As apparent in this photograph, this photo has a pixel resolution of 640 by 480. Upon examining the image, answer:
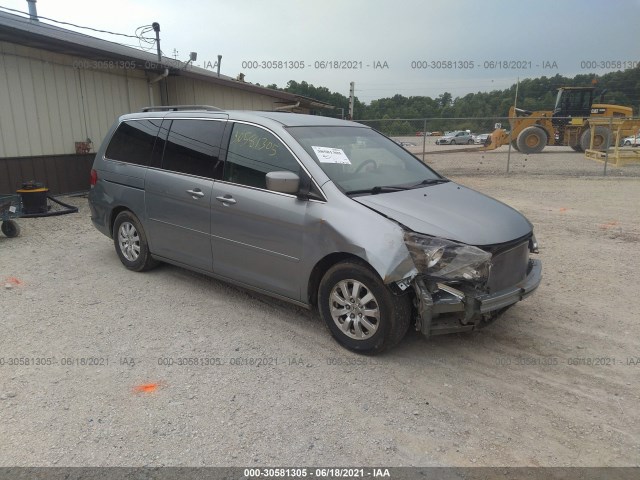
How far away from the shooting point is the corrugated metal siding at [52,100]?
878cm

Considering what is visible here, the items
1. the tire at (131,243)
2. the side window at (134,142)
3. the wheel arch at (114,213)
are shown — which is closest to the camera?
the side window at (134,142)

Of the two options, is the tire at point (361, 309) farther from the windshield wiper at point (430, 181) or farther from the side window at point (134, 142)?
the side window at point (134, 142)

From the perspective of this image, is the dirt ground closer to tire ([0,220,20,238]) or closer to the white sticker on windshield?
the white sticker on windshield

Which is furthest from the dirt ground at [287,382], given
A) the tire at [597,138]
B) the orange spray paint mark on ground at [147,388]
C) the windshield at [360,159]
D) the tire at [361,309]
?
the tire at [597,138]

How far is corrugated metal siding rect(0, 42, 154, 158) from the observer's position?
28.8 ft

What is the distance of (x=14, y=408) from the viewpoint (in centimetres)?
289

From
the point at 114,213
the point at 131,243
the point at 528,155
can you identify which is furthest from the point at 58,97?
the point at 528,155

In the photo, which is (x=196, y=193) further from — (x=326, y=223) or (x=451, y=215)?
(x=451, y=215)

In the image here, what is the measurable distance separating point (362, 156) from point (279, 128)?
32.3 inches

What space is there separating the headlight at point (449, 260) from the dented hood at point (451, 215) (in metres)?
0.08

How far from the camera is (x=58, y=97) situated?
971cm

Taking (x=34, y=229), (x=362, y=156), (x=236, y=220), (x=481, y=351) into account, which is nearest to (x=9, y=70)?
(x=34, y=229)

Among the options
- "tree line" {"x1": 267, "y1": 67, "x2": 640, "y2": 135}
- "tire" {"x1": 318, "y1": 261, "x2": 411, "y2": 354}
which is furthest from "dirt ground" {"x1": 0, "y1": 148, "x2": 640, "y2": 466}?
"tree line" {"x1": 267, "y1": 67, "x2": 640, "y2": 135}

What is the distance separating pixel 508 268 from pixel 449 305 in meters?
0.66
